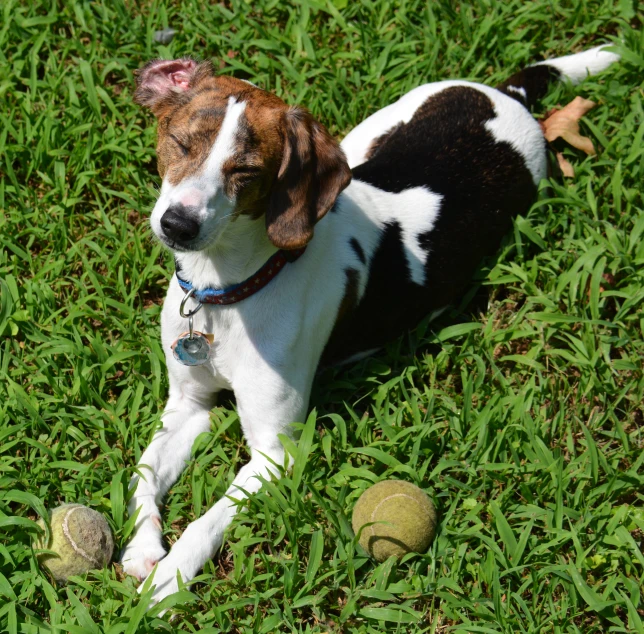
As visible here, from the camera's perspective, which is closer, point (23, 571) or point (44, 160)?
point (23, 571)

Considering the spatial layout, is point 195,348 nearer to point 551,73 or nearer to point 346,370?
point 346,370

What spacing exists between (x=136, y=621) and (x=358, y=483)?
1.09 meters

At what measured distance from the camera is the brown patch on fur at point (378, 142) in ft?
15.5

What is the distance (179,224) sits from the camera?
3.27 m

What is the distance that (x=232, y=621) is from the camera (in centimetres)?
352

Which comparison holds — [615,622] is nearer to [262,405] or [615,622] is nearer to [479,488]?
[479,488]

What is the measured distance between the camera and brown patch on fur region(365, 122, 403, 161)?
15.5 ft

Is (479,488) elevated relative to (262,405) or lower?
lower

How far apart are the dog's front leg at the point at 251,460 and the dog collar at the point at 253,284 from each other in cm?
36

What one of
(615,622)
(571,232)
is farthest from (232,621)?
(571,232)

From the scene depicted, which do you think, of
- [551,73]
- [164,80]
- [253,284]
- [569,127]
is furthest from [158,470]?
[551,73]

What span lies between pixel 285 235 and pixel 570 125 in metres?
2.40

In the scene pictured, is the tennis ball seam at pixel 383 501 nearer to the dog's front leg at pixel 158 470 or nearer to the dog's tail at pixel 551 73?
the dog's front leg at pixel 158 470

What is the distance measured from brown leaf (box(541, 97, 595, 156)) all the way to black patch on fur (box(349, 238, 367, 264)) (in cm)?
162
